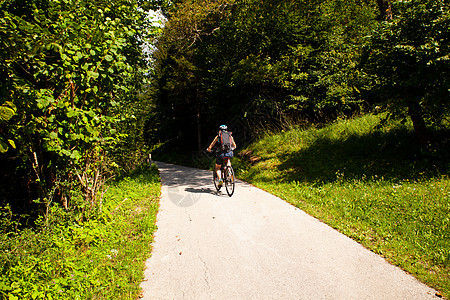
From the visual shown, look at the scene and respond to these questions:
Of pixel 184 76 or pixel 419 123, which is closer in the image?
pixel 419 123

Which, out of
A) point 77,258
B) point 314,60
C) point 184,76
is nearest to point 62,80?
point 77,258

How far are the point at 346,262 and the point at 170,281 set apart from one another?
2.66 metres

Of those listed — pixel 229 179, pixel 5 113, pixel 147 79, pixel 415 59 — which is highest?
pixel 415 59

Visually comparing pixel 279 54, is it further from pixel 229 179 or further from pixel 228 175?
pixel 229 179

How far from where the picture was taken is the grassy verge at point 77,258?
3139 mm

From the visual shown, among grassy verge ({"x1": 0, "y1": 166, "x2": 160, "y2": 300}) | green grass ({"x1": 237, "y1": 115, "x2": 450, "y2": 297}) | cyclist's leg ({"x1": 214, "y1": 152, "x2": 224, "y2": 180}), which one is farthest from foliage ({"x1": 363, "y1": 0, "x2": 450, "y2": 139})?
grassy verge ({"x1": 0, "y1": 166, "x2": 160, "y2": 300})

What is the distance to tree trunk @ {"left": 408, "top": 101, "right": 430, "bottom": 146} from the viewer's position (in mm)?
7090

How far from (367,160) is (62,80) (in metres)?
8.38

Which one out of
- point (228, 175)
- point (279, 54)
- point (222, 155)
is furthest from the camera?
point (279, 54)

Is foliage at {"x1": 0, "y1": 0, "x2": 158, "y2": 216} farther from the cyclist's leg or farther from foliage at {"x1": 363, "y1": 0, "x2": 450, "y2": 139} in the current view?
foliage at {"x1": 363, "y1": 0, "x2": 450, "y2": 139}

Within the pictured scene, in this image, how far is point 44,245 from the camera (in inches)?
159

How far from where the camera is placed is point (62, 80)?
13.0ft

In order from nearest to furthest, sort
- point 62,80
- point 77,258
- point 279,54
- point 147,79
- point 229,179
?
1. point 77,258
2. point 62,80
3. point 147,79
4. point 229,179
5. point 279,54

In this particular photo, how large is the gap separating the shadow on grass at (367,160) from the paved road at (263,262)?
107 inches
